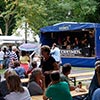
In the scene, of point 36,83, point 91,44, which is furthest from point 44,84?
point 91,44

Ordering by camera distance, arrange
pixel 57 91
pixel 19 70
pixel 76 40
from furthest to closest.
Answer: pixel 76 40, pixel 19 70, pixel 57 91

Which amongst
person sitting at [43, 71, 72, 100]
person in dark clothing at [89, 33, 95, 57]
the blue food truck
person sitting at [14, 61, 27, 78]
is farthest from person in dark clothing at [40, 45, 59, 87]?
person in dark clothing at [89, 33, 95, 57]

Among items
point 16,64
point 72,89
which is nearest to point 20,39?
point 16,64

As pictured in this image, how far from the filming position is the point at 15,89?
520 cm

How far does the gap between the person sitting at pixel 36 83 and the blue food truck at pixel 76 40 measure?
13.5 metres

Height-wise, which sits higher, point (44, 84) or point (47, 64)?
point (47, 64)

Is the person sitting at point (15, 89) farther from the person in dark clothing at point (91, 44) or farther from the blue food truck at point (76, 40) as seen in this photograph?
the person in dark clothing at point (91, 44)

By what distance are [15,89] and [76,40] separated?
18.2 m

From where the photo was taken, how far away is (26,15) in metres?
25.5

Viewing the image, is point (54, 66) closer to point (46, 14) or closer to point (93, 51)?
point (93, 51)

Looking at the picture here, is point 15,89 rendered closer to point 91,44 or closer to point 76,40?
point 91,44

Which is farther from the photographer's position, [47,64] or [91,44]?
[91,44]

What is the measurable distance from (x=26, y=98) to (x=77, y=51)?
16.9 meters

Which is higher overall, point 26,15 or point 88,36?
point 26,15
